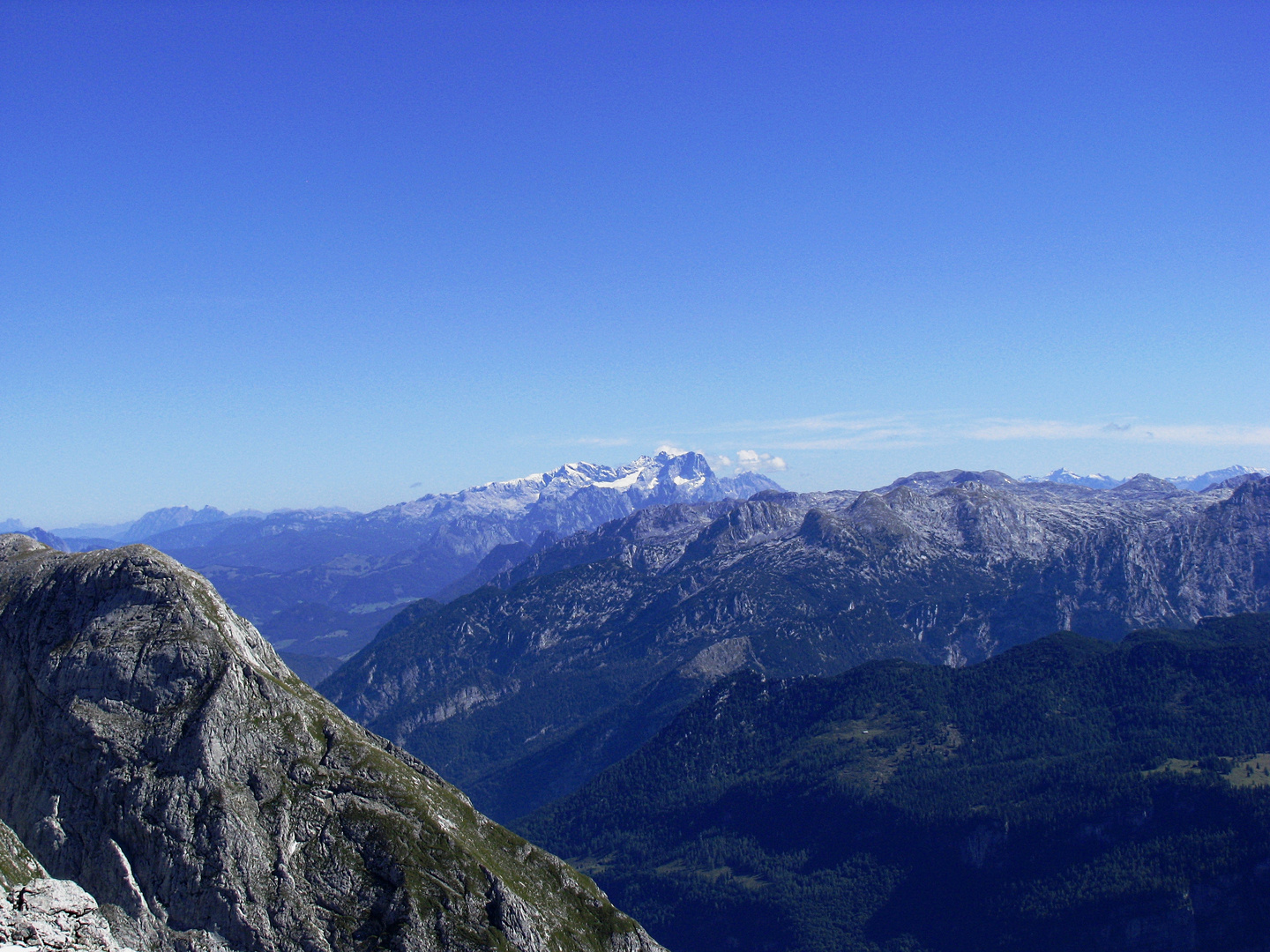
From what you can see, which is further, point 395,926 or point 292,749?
point 292,749

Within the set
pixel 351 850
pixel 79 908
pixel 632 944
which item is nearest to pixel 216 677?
pixel 351 850

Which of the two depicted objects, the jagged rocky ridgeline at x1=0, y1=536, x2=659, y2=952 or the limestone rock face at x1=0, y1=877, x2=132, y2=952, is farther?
the jagged rocky ridgeline at x1=0, y1=536, x2=659, y2=952

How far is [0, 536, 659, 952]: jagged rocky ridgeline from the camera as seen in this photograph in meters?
90.5

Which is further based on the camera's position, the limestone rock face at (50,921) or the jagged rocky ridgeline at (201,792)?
the jagged rocky ridgeline at (201,792)

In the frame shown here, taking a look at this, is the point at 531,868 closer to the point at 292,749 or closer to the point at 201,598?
the point at 292,749

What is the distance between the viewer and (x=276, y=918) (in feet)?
302

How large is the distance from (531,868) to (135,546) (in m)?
63.3

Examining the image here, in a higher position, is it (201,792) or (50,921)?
(50,921)

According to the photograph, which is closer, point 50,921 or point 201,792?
point 50,921

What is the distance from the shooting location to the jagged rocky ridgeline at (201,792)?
90500 mm

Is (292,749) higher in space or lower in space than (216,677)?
lower

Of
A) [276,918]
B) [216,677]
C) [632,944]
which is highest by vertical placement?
[216,677]

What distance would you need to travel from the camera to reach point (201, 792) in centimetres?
9538

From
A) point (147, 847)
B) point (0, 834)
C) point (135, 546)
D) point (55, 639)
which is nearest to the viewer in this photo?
point (0, 834)
